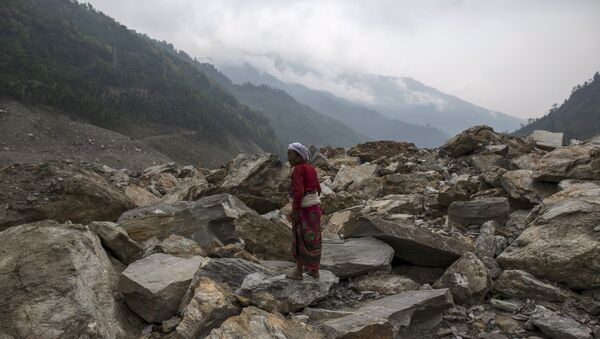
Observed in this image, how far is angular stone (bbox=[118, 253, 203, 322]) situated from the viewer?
19.4 feet

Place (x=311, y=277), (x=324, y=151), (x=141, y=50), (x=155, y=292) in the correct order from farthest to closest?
(x=141, y=50)
(x=324, y=151)
(x=311, y=277)
(x=155, y=292)

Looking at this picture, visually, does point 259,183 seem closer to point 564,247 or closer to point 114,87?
point 564,247

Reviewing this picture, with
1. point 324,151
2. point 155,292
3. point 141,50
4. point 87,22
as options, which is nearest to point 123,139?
point 324,151

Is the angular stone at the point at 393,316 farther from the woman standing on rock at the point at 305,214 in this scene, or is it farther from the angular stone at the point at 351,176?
the angular stone at the point at 351,176

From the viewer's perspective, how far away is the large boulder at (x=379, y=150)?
24.4 m

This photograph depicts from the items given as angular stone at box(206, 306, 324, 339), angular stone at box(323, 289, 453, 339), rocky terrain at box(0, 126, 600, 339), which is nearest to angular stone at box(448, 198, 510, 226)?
rocky terrain at box(0, 126, 600, 339)

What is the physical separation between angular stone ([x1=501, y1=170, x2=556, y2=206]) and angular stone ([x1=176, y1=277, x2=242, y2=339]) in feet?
29.3

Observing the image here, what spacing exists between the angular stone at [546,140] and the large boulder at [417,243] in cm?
1690

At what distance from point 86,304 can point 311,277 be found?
3.18 meters

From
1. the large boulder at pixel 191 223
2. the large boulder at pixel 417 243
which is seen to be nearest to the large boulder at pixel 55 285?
the large boulder at pixel 191 223

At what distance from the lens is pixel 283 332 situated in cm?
496

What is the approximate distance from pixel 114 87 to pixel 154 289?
151146 mm

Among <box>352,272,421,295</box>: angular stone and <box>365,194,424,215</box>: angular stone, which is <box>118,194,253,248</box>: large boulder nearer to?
<box>352,272,421,295</box>: angular stone

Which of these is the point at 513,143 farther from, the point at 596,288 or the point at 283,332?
the point at 283,332
